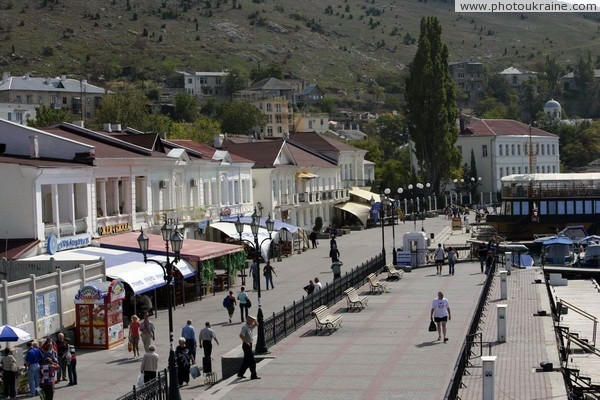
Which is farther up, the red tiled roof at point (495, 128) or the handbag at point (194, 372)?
the red tiled roof at point (495, 128)

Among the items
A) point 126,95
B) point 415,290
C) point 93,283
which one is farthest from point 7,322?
point 126,95

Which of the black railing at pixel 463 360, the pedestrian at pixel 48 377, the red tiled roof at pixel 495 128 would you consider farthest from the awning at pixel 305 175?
the pedestrian at pixel 48 377

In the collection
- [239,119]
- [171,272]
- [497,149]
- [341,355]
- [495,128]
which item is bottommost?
[341,355]

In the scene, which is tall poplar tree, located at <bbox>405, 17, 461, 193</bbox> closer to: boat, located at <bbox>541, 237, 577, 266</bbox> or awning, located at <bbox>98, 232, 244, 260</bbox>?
boat, located at <bbox>541, 237, 577, 266</bbox>

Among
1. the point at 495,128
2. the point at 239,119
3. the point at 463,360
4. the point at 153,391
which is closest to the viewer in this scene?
the point at 153,391

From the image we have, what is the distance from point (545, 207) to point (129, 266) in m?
45.8

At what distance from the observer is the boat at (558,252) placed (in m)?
62.8

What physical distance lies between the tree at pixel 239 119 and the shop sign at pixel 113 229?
108 m

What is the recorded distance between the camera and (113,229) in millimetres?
44719

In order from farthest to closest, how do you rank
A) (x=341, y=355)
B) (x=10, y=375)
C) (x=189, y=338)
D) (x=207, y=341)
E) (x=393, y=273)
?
(x=393, y=273) → (x=341, y=355) → (x=189, y=338) → (x=207, y=341) → (x=10, y=375)

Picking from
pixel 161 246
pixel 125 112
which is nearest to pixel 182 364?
pixel 161 246

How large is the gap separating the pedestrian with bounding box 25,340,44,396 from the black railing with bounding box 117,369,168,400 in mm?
4032

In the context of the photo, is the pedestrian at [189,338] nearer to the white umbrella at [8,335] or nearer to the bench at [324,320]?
the white umbrella at [8,335]

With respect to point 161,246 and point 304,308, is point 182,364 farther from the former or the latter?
point 161,246
